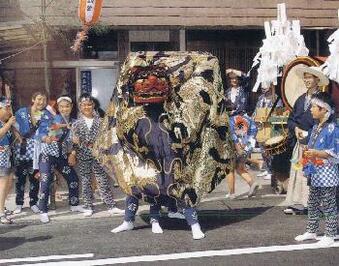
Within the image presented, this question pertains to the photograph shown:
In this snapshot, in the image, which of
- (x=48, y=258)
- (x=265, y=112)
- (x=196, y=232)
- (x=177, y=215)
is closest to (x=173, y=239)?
(x=196, y=232)

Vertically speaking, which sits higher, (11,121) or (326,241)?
(11,121)

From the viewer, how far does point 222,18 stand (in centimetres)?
1284

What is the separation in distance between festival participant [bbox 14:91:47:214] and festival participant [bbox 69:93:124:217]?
2.24 ft

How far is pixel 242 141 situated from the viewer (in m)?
8.71

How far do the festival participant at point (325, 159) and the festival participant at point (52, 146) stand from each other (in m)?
3.33

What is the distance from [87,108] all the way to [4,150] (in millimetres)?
1231

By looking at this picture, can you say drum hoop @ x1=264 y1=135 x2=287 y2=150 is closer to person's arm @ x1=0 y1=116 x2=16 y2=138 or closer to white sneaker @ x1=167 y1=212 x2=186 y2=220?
white sneaker @ x1=167 y1=212 x2=186 y2=220

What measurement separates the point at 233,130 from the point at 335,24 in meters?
6.07

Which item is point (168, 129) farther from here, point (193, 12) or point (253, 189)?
point (193, 12)

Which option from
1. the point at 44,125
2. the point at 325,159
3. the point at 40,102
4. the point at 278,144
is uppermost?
the point at 40,102

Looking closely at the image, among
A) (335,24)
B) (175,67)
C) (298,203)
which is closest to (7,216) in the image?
(175,67)

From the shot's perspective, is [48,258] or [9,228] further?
[9,228]

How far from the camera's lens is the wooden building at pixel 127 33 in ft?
40.1

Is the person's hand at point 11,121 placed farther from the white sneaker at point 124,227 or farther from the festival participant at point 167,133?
the white sneaker at point 124,227
